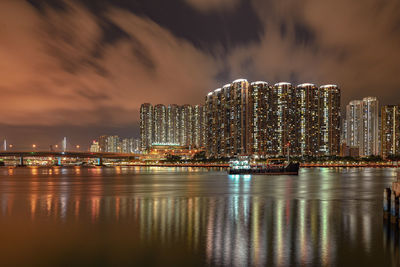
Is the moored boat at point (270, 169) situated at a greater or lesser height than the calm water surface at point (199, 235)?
lesser

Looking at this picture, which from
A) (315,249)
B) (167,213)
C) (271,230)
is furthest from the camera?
(167,213)

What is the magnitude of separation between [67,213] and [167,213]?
804 cm

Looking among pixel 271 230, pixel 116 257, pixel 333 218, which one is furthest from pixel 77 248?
pixel 333 218

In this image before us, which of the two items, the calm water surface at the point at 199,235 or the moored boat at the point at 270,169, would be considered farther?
the moored boat at the point at 270,169

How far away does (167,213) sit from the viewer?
94.3 feet

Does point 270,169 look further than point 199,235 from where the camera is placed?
Yes

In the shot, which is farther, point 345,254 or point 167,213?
point 167,213

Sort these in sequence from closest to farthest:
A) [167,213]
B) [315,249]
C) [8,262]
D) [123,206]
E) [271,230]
A: [8,262]
[315,249]
[271,230]
[167,213]
[123,206]

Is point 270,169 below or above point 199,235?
below

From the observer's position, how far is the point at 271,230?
71.1ft

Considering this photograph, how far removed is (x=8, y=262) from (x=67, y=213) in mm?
14350

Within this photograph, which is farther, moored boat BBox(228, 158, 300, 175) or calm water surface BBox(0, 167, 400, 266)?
moored boat BBox(228, 158, 300, 175)

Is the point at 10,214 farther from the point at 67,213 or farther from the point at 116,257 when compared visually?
the point at 116,257

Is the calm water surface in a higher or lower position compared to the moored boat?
higher
